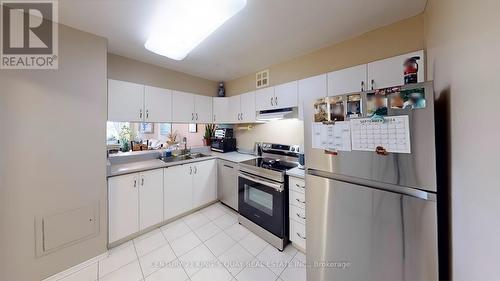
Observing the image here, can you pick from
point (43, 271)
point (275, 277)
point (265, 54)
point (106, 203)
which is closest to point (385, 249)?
point (275, 277)

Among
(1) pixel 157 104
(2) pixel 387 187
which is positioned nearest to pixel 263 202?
(2) pixel 387 187

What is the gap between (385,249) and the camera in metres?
1.06

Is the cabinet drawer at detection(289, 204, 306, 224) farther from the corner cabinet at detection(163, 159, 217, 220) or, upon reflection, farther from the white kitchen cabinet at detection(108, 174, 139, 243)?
the white kitchen cabinet at detection(108, 174, 139, 243)

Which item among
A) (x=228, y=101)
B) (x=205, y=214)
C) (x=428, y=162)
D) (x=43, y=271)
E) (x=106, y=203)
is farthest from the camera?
(x=228, y=101)

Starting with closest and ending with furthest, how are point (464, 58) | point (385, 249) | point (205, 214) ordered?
point (464, 58) < point (385, 249) < point (205, 214)

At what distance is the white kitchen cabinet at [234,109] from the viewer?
3.02 meters

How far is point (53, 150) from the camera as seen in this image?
1.57 m

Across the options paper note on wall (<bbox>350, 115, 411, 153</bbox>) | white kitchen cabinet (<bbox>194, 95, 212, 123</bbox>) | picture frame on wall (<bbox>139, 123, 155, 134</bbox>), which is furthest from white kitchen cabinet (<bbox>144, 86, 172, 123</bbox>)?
paper note on wall (<bbox>350, 115, 411, 153</bbox>)

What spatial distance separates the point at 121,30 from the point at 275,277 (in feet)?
9.30

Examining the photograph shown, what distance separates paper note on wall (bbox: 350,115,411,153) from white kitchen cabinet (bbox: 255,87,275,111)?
1.44 m

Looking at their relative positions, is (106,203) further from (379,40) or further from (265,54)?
(379,40)

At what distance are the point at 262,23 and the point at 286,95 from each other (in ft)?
2.97

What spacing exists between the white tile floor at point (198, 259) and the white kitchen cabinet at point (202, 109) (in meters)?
1.77

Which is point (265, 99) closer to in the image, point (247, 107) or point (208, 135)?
point (247, 107)
